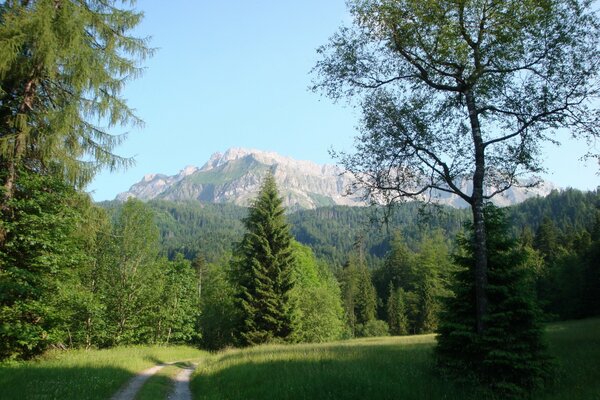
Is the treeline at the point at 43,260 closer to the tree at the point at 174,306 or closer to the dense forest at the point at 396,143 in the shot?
the dense forest at the point at 396,143

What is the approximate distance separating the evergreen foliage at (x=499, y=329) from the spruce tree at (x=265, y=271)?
2175 centimetres

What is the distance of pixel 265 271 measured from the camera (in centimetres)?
3297

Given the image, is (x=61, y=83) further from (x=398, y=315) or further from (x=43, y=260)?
(x=398, y=315)

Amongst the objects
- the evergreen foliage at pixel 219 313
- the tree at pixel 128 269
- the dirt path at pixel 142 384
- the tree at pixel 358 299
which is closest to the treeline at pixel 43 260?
the dirt path at pixel 142 384

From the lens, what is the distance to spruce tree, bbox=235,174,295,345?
105ft

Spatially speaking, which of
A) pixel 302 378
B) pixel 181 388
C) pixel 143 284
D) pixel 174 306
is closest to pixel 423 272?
pixel 174 306

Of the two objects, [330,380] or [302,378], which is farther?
[302,378]

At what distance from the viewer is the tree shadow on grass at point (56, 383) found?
1021cm

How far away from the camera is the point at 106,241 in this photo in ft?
112

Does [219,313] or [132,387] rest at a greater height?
[132,387]

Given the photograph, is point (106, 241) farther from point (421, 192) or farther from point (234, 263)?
point (421, 192)

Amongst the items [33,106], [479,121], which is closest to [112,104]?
[33,106]

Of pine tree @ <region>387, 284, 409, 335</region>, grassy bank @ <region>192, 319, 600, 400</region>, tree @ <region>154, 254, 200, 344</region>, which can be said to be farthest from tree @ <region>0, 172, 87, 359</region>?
pine tree @ <region>387, 284, 409, 335</region>

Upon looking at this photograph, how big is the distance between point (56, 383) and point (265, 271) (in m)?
21.9
